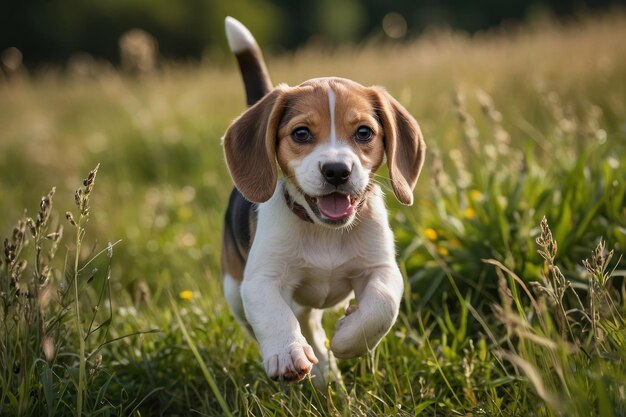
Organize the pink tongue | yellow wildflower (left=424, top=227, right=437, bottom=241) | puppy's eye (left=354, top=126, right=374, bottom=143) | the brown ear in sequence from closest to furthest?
1. the pink tongue
2. puppy's eye (left=354, top=126, right=374, bottom=143)
3. the brown ear
4. yellow wildflower (left=424, top=227, right=437, bottom=241)

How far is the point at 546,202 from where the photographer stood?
4.18 metres

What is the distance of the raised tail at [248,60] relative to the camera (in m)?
3.96

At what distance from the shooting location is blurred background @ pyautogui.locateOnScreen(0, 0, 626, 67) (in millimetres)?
35156

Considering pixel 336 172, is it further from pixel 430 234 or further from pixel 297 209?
pixel 430 234

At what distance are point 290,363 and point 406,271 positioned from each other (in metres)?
1.74

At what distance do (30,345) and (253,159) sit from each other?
113cm

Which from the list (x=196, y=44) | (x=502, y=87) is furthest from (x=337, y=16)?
(x=502, y=87)

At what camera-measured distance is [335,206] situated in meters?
2.97

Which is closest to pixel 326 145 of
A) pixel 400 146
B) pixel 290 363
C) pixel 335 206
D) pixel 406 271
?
pixel 335 206

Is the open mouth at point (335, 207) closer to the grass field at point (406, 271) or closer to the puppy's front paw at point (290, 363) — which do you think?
the puppy's front paw at point (290, 363)

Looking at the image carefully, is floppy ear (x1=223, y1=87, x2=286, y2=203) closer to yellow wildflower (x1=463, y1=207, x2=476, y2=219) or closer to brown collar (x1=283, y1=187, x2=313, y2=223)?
brown collar (x1=283, y1=187, x2=313, y2=223)

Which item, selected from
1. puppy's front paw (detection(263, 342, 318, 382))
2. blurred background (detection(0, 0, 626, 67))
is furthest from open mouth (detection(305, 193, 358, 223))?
blurred background (detection(0, 0, 626, 67))

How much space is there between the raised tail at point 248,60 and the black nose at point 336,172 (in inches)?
49.0

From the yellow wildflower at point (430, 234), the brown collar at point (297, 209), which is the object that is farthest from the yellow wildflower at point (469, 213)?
the brown collar at point (297, 209)
